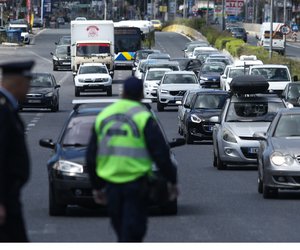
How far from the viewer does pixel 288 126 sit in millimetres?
21547

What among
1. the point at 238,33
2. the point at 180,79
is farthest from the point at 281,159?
the point at 238,33

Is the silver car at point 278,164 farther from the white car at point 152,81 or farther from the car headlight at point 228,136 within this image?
the white car at point 152,81

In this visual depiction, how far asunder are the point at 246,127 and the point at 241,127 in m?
0.10

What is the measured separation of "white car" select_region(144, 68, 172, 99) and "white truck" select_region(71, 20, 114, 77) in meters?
12.1

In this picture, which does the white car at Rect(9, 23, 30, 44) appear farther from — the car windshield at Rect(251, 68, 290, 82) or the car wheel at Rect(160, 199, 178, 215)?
the car wheel at Rect(160, 199, 178, 215)

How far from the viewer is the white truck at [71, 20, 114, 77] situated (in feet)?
224

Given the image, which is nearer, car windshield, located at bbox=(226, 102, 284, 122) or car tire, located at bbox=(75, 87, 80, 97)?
car windshield, located at bbox=(226, 102, 284, 122)

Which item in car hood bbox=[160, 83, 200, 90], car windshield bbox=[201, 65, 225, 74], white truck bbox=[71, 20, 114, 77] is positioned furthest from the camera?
white truck bbox=[71, 20, 114, 77]

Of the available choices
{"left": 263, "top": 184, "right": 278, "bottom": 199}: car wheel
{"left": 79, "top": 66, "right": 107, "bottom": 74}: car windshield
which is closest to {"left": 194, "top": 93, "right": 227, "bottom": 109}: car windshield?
{"left": 263, "top": 184, "right": 278, "bottom": 199}: car wheel

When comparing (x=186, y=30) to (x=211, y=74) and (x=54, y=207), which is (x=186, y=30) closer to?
(x=211, y=74)

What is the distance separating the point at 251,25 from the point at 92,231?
145 metres

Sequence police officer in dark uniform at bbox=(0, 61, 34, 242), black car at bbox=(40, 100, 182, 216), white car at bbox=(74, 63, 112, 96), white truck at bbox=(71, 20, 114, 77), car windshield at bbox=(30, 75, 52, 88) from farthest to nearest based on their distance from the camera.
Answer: white truck at bbox=(71, 20, 114, 77) < white car at bbox=(74, 63, 112, 96) < car windshield at bbox=(30, 75, 52, 88) < black car at bbox=(40, 100, 182, 216) < police officer in dark uniform at bbox=(0, 61, 34, 242)

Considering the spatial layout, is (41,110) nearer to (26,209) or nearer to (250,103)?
(250,103)

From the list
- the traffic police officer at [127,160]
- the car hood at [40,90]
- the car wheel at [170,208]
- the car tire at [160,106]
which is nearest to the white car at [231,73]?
the car tire at [160,106]
